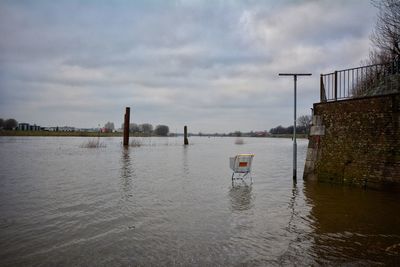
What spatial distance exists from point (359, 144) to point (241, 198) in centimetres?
439

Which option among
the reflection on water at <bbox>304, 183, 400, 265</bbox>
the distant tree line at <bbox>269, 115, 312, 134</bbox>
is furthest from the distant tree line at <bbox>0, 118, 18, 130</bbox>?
the reflection on water at <bbox>304, 183, 400, 265</bbox>

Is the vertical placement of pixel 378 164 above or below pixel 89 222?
above

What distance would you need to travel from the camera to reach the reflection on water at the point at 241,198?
754 centimetres

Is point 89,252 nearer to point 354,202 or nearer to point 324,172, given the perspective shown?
point 354,202

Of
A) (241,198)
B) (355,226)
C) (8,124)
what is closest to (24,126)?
(8,124)

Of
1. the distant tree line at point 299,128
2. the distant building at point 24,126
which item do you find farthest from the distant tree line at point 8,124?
the distant tree line at point 299,128

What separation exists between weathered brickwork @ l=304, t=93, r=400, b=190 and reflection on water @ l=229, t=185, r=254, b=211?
9.79 ft

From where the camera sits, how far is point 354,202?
25.6 ft

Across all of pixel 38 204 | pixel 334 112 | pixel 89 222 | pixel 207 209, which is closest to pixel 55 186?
pixel 38 204

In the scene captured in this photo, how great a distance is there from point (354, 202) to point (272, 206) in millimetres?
2165

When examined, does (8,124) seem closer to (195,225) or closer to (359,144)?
(359,144)

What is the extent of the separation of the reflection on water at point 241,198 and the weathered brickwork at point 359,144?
298 cm

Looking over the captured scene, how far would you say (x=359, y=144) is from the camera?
9773 millimetres

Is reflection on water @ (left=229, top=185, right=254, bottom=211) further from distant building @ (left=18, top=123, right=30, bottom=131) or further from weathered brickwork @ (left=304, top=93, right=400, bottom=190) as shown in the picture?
distant building @ (left=18, top=123, right=30, bottom=131)
